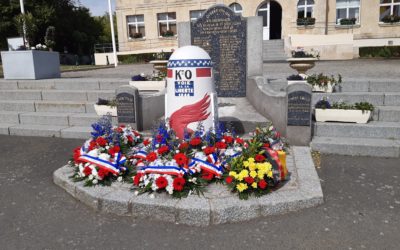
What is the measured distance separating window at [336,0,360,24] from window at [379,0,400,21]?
1.87m

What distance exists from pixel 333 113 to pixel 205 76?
9.93 feet

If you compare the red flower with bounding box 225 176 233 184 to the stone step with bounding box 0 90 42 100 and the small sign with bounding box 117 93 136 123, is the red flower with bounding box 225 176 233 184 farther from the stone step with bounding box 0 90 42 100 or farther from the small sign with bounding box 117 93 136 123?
the stone step with bounding box 0 90 42 100

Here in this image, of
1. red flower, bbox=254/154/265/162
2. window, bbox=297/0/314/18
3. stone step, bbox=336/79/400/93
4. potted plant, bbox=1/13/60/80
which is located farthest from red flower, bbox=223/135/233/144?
window, bbox=297/0/314/18

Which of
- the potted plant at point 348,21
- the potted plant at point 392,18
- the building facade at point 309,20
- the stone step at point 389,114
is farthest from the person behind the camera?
the potted plant at point 348,21

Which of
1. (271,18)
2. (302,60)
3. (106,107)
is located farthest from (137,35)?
(106,107)

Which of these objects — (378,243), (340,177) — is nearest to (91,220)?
(378,243)

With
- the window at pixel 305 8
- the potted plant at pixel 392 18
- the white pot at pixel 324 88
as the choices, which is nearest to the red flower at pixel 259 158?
the white pot at pixel 324 88

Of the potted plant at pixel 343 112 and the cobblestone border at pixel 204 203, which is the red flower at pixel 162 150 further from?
the potted plant at pixel 343 112

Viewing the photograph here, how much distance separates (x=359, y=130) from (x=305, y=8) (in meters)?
25.4

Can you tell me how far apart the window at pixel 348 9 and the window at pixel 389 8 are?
1869mm

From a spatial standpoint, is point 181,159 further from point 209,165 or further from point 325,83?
point 325,83

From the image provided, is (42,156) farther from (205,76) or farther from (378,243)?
(378,243)

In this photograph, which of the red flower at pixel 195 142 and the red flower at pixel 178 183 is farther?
the red flower at pixel 195 142

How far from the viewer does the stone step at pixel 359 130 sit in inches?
257
